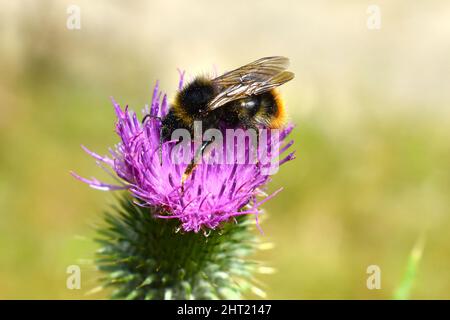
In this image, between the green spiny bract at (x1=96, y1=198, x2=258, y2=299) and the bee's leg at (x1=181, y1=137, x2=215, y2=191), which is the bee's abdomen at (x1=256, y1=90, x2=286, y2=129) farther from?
the green spiny bract at (x1=96, y1=198, x2=258, y2=299)

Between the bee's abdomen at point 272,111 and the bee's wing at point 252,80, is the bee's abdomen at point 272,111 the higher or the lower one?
the lower one

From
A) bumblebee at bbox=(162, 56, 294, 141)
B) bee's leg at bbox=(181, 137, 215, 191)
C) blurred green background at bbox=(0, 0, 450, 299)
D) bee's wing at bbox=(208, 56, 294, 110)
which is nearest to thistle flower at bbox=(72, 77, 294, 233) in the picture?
bee's leg at bbox=(181, 137, 215, 191)

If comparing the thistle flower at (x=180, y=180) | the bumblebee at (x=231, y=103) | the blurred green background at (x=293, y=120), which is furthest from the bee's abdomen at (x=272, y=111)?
the blurred green background at (x=293, y=120)

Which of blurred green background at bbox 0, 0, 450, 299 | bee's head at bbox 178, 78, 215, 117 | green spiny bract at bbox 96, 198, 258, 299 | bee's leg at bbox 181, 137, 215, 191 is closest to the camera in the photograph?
bee's head at bbox 178, 78, 215, 117

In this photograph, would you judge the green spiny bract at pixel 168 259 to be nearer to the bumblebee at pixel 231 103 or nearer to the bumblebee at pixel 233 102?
the bumblebee at pixel 231 103

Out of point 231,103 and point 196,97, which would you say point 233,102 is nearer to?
point 231,103

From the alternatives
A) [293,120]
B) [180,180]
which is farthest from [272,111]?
[293,120]

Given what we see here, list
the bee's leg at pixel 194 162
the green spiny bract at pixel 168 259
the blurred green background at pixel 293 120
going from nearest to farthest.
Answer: the bee's leg at pixel 194 162
the green spiny bract at pixel 168 259
the blurred green background at pixel 293 120

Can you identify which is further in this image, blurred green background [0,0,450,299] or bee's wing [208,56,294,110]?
blurred green background [0,0,450,299]
